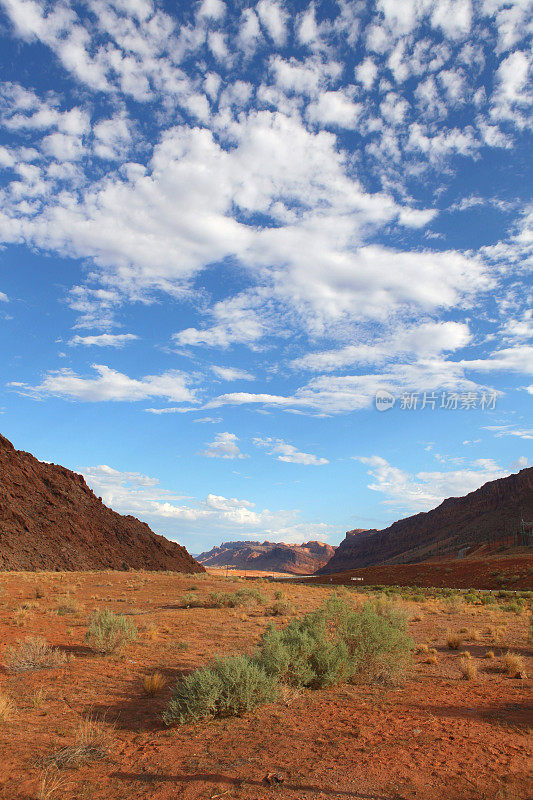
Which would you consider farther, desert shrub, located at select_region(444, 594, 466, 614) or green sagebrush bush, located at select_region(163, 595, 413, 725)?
desert shrub, located at select_region(444, 594, 466, 614)

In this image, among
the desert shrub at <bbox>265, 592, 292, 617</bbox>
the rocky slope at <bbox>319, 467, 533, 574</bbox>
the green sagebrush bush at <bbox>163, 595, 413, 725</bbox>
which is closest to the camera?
the green sagebrush bush at <bbox>163, 595, 413, 725</bbox>

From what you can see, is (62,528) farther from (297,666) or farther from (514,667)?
(514,667)

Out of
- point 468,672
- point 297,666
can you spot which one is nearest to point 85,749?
point 297,666

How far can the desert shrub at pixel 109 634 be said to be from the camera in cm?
1066

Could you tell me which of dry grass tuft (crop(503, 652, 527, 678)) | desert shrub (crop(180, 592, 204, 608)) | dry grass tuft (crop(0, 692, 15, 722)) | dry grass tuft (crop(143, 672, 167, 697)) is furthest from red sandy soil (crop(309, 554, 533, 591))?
dry grass tuft (crop(0, 692, 15, 722))

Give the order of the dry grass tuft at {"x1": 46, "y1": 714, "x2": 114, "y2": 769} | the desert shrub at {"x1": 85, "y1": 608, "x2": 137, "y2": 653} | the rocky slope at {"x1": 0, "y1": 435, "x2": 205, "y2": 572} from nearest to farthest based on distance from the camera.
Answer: the dry grass tuft at {"x1": 46, "y1": 714, "x2": 114, "y2": 769} → the desert shrub at {"x1": 85, "y1": 608, "x2": 137, "y2": 653} → the rocky slope at {"x1": 0, "y1": 435, "x2": 205, "y2": 572}

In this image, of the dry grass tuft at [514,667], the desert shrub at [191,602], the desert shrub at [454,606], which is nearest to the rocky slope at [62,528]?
the desert shrub at [191,602]

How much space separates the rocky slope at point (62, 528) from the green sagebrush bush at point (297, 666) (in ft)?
104

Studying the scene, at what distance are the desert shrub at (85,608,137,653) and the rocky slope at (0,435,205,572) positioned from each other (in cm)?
2659

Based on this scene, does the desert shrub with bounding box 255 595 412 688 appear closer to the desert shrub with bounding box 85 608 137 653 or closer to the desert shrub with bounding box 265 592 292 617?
the desert shrub with bounding box 85 608 137 653

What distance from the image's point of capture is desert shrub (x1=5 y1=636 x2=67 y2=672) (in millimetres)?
9125

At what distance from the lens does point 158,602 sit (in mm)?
21219

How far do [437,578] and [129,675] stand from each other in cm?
4576

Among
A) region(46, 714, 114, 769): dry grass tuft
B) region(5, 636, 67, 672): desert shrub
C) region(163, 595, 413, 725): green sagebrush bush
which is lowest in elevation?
region(46, 714, 114, 769): dry grass tuft
